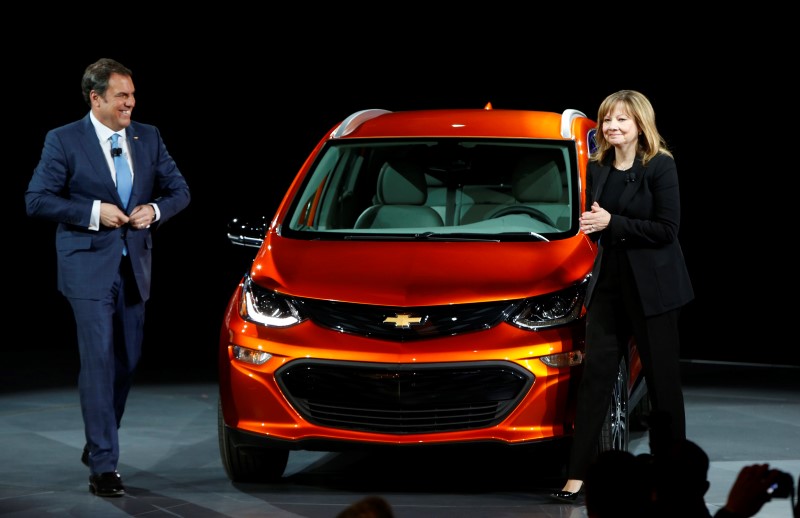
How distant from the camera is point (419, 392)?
5953 millimetres

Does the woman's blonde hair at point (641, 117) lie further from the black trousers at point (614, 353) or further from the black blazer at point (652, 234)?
the black trousers at point (614, 353)

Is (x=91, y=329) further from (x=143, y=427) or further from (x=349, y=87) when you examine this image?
(x=349, y=87)

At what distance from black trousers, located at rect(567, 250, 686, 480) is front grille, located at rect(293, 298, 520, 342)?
14.7 inches

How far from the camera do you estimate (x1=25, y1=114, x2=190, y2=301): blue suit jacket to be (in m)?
6.36

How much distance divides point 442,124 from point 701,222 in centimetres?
1092

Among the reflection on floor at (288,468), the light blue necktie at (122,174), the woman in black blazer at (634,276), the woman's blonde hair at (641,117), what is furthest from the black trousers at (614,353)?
the light blue necktie at (122,174)

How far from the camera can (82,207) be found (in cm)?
635

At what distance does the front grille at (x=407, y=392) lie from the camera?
592 centimetres

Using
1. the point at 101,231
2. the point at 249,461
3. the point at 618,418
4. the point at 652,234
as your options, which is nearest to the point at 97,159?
the point at 101,231

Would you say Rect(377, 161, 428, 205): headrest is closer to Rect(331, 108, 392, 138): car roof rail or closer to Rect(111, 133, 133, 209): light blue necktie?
Rect(331, 108, 392, 138): car roof rail

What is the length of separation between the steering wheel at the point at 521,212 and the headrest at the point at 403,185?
51 centimetres

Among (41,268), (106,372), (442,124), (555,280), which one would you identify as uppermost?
(442,124)

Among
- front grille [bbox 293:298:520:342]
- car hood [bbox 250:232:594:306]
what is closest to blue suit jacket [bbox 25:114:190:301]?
car hood [bbox 250:232:594:306]

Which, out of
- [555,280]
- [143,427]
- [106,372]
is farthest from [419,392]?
[143,427]
